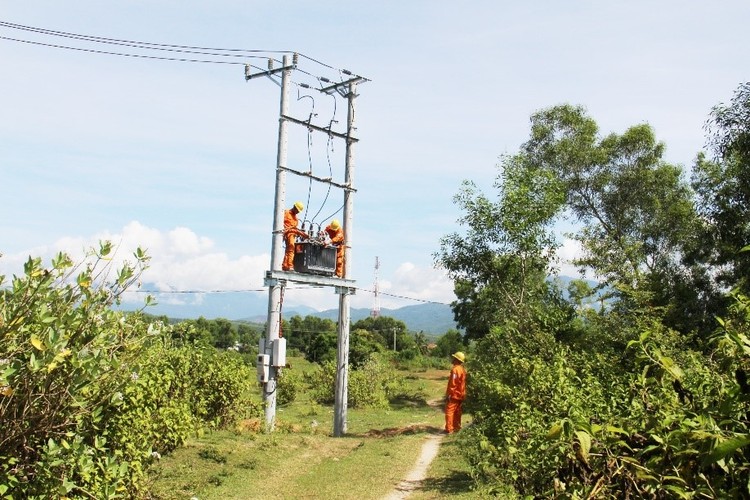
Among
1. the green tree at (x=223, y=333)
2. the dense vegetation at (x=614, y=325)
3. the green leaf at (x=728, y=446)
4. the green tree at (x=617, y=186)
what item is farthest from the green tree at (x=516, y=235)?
the green tree at (x=223, y=333)

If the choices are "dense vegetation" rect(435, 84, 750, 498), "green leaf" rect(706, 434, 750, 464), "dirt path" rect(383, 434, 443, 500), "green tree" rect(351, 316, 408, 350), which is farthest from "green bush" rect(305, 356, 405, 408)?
"green tree" rect(351, 316, 408, 350)

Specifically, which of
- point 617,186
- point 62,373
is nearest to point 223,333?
point 617,186

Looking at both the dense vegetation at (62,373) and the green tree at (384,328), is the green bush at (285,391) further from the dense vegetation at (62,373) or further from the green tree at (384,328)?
the green tree at (384,328)

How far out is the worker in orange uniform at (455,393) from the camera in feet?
57.3

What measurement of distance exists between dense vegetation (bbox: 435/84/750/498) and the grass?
3.38 ft

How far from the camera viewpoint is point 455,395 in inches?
695

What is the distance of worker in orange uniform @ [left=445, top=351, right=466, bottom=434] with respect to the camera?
17469 millimetres

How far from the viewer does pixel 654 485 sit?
2447 mm

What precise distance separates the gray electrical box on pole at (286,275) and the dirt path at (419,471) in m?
2.77

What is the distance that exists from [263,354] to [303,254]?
2.39 m

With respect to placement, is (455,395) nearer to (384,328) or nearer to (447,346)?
(447,346)

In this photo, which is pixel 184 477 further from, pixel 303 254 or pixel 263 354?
pixel 303 254

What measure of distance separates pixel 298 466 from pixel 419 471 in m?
2.14

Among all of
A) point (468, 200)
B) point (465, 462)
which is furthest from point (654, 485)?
point (468, 200)
